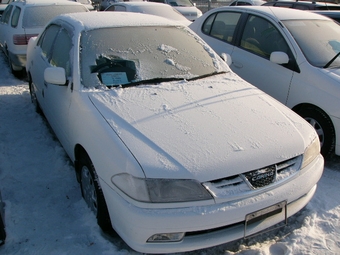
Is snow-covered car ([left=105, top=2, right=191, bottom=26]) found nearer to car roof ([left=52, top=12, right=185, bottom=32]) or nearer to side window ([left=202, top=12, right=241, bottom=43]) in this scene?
side window ([left=202, top=12, right=241, bottom=43])

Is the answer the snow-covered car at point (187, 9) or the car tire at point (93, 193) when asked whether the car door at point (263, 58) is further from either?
the snow-covered car at point (187, 9)

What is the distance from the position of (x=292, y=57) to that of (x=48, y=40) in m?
3.00

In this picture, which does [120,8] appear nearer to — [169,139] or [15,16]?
[15,16]

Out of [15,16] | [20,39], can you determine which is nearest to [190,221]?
[20,39]

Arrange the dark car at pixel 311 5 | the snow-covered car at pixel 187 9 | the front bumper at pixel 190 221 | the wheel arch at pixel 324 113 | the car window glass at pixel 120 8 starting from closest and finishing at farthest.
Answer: the front bumper at pixel 190 221 → the wheel arch at pixel 324 113 → the dark car at pixel 311 5 → the car window glass at pixel 120 8 → the snow-covered car at pixel 187 9

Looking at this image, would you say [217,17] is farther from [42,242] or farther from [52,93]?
[42,242]

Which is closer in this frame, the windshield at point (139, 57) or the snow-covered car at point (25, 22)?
the windshield at point (139, 57)

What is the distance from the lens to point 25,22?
6.91 metres

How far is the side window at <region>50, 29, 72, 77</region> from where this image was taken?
3.44 m

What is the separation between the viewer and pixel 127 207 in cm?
225

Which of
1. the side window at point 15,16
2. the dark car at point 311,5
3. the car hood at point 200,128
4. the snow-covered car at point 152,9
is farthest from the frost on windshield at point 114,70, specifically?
the dark car at point 311,5

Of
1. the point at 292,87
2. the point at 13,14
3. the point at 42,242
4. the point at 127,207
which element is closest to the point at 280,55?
the point at 292,87

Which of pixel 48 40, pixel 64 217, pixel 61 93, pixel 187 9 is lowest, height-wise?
pixel 64 217

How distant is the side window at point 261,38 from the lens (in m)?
4.59
